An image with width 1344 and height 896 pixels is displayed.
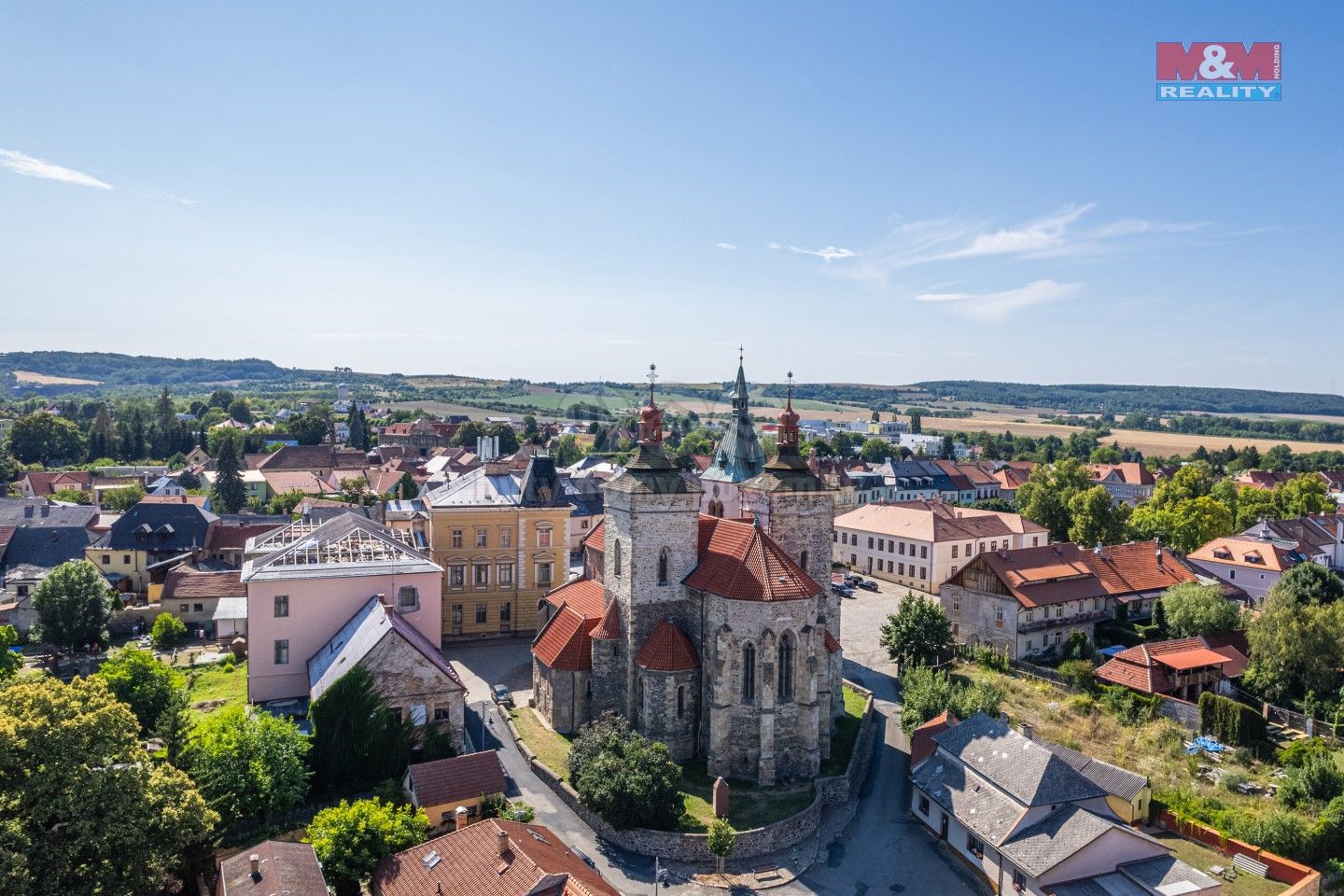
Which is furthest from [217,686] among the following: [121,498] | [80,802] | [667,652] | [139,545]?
[121,498]

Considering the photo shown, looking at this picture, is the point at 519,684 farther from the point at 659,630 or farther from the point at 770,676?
the point at 770,676

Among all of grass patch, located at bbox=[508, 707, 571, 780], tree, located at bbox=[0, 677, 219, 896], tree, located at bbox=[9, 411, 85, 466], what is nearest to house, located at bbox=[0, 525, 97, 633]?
grass patch, located at bbox=[508, 707, 571, 780]

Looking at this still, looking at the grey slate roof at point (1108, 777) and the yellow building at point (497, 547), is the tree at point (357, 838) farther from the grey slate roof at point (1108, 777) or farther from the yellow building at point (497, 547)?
the yellow building at point (497, 547)

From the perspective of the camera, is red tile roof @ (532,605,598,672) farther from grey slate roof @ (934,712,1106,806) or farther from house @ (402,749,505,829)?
grey slate roof @ (934,712,1106,806)

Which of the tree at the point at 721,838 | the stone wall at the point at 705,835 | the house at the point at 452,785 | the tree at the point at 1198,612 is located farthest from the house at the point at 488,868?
the tree at the point at 1198,612

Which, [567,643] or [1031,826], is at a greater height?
[567,643]

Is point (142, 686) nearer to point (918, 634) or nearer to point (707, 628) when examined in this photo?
point (707, 628)
